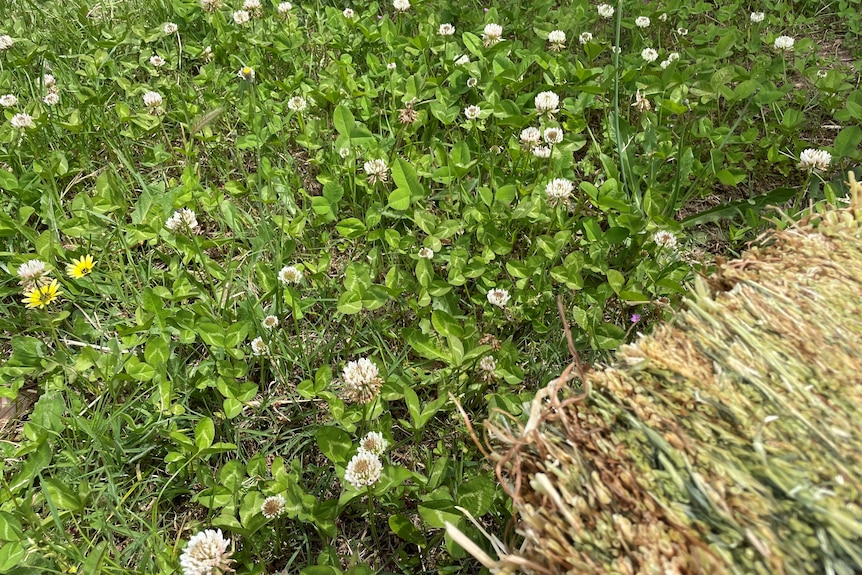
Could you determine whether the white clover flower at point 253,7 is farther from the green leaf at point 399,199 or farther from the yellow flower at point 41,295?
the yellow flower at point 41,295

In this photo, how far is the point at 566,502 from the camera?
91 cm

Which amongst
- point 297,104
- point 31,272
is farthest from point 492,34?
point 31,272

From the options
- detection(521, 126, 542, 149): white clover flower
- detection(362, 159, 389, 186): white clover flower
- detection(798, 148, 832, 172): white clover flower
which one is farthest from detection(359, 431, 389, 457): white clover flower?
detection(798, 148, 832, 172): white clover flower

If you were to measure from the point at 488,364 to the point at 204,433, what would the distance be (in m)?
0.90

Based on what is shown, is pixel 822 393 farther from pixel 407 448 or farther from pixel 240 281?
pixel 240 281

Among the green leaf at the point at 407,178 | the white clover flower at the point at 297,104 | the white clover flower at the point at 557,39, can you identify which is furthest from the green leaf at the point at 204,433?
the white clover flower at the point at 557,39

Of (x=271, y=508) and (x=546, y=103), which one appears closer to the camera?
(x=271, y=508)

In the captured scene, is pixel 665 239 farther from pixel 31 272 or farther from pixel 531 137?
pixel 31 272

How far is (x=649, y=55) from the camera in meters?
3.03

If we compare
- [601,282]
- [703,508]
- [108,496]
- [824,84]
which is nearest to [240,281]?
[108,496]

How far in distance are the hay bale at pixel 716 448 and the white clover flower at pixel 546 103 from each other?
170 cm

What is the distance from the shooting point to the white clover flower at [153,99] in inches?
115

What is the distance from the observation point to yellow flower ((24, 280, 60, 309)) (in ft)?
6.88

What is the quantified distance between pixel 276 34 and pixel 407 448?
7.82 feet
